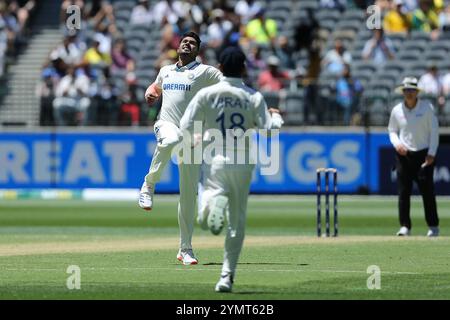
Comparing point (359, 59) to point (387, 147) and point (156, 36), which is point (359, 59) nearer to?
point (387, 147)

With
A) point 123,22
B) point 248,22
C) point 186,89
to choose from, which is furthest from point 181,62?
point 123,22

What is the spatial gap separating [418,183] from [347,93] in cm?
1110

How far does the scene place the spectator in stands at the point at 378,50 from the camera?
109ft

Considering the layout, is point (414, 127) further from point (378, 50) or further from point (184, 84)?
point (378, 50)

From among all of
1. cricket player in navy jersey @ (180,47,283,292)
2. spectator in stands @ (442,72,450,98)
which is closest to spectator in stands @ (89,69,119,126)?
spectator in stands @ (442,72,450,98)

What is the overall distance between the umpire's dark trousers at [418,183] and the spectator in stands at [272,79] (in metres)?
11.6

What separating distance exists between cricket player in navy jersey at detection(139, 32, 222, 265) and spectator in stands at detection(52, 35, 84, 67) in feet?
65.0

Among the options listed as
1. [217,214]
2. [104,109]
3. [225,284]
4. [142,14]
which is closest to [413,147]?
[225,284]

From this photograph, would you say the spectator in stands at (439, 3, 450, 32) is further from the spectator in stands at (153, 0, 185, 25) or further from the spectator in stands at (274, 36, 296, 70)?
the spectator in stands at (153, 0, 185, 25)

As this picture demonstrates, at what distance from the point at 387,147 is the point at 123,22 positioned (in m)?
9.59

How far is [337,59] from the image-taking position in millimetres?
33406

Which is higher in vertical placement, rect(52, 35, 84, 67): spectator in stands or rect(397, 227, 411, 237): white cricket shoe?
rect(52, 35, 84, 67): spectator in stands

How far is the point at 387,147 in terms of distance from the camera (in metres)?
32.0

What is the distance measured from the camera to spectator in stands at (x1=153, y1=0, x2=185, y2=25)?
120 ft
